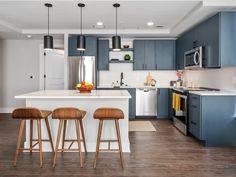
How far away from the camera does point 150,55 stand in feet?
23.0

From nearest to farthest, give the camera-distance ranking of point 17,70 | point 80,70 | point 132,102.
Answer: point 80,70, point 132,102, point 17,70

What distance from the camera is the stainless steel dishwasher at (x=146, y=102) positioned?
6.70 meters

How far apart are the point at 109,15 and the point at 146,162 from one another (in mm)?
2944

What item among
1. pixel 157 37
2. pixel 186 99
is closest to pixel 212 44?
pixel 186 99

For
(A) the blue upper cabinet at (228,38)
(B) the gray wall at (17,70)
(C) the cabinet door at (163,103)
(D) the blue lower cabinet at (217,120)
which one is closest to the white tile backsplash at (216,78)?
→ (A) the blue upper cabinet at (228,38)

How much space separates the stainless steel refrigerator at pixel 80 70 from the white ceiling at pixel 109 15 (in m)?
0.73

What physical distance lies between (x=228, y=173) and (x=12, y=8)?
4.30 meters

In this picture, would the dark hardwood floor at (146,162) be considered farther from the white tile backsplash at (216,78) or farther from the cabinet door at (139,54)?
the cabinet door at (139,54)

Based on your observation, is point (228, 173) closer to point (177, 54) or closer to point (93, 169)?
point (93, 169)

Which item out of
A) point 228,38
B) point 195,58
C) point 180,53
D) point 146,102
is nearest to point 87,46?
point 146,102

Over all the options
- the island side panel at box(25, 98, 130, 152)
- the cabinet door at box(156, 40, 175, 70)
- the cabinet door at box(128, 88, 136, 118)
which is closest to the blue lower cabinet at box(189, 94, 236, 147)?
the island side panel at box(25, 98, 130, 152)

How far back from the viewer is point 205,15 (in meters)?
4.43

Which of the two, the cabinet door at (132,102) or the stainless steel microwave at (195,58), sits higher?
the stainless steel microwave at (195,58)

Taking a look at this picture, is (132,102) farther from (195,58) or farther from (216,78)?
(216,78)
